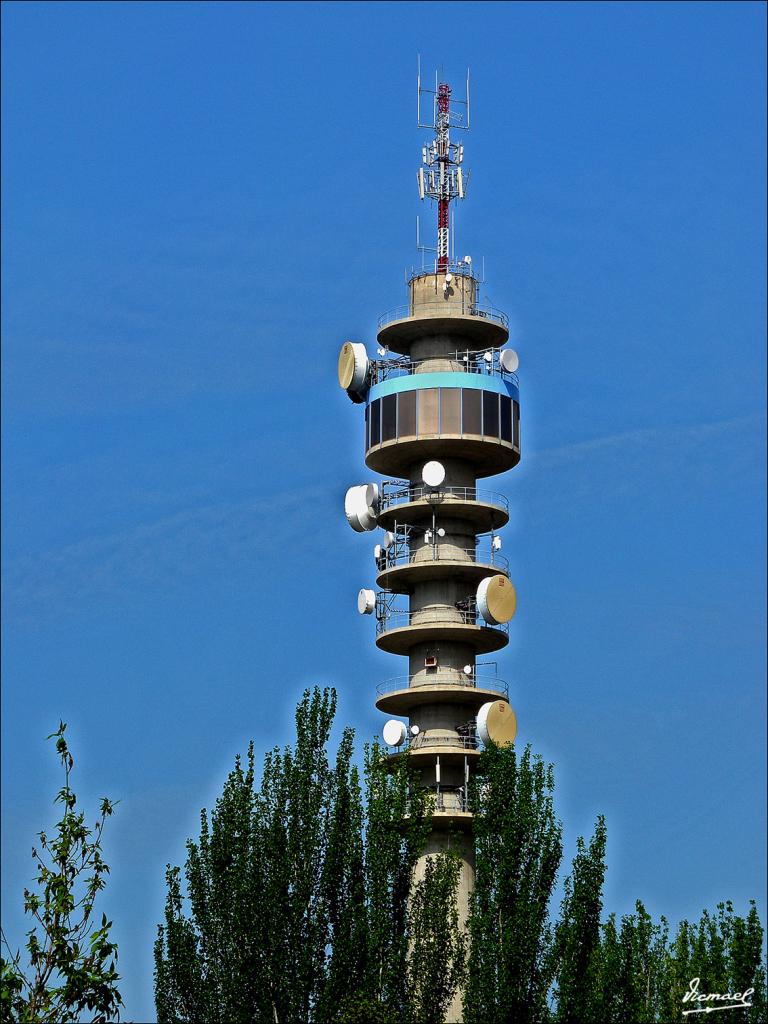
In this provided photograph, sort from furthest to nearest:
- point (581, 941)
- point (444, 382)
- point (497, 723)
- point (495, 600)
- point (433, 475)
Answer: point (444, 382), point (433, 475), point (495, 600), point (497, 723), point (581, 941)

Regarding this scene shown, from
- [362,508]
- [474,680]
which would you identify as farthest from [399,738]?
[362,508]

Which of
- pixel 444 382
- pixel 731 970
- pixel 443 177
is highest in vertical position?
pixel 443 177

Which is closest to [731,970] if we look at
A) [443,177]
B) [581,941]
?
[581,941]

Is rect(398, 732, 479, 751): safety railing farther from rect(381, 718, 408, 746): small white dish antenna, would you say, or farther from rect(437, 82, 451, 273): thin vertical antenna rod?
rect(437, 82, 451, 273): thin vertical antenna rod

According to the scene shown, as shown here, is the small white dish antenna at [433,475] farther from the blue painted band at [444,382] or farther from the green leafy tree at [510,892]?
the green leafy tree at [510,892]

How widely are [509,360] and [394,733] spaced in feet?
49.0

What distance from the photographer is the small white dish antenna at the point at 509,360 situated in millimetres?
68750

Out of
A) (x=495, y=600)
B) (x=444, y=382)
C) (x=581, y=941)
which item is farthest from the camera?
(x=444, y=382)

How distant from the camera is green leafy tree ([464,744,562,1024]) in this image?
54.1 metres

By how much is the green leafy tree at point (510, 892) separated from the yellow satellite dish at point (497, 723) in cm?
384

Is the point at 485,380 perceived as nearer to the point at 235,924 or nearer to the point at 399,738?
the point at 399,738

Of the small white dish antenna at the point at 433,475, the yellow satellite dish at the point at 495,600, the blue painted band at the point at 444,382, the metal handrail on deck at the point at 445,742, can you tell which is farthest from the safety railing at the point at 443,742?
the blue painted band at the point at 444,382

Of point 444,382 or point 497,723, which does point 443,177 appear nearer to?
point 444,382

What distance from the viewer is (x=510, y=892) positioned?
185ft
